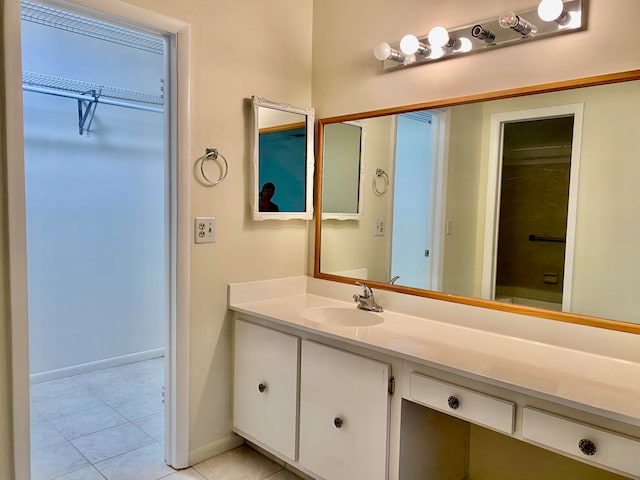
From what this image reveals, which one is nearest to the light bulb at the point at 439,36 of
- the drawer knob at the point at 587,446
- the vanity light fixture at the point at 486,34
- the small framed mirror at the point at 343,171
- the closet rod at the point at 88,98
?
the vanity light fixture at the point at 486,34

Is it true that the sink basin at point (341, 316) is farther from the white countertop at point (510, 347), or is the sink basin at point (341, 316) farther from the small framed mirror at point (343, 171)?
the small framed mirror at point (343, 171)

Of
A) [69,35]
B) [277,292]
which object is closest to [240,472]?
[277,292]

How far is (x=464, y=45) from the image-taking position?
6.04ft

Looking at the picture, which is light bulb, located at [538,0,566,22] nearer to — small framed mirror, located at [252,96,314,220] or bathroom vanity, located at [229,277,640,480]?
bathroom vanity, located at [229,277,640,480]

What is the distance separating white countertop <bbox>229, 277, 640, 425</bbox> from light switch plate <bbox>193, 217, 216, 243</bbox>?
14.3 inches

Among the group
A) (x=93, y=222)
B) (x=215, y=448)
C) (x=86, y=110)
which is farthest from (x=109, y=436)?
(x=86, y=110)

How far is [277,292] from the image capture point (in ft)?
7.91

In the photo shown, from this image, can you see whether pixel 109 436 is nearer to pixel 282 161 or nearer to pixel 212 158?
pixel 212 158

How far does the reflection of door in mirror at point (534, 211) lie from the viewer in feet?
5.35

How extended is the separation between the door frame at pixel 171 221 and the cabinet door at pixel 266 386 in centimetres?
26

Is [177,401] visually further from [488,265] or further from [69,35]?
[69,35]

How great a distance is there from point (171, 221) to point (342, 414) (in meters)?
1.09

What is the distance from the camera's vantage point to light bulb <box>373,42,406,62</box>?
1.97 m

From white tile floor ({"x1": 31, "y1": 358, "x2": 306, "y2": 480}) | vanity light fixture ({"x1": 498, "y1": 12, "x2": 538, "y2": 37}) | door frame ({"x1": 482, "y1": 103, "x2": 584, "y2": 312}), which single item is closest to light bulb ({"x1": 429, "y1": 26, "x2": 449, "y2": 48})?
vanity light fixture ({"x1": 498, "y1": 12, "x2": 538, "y2": 37})
